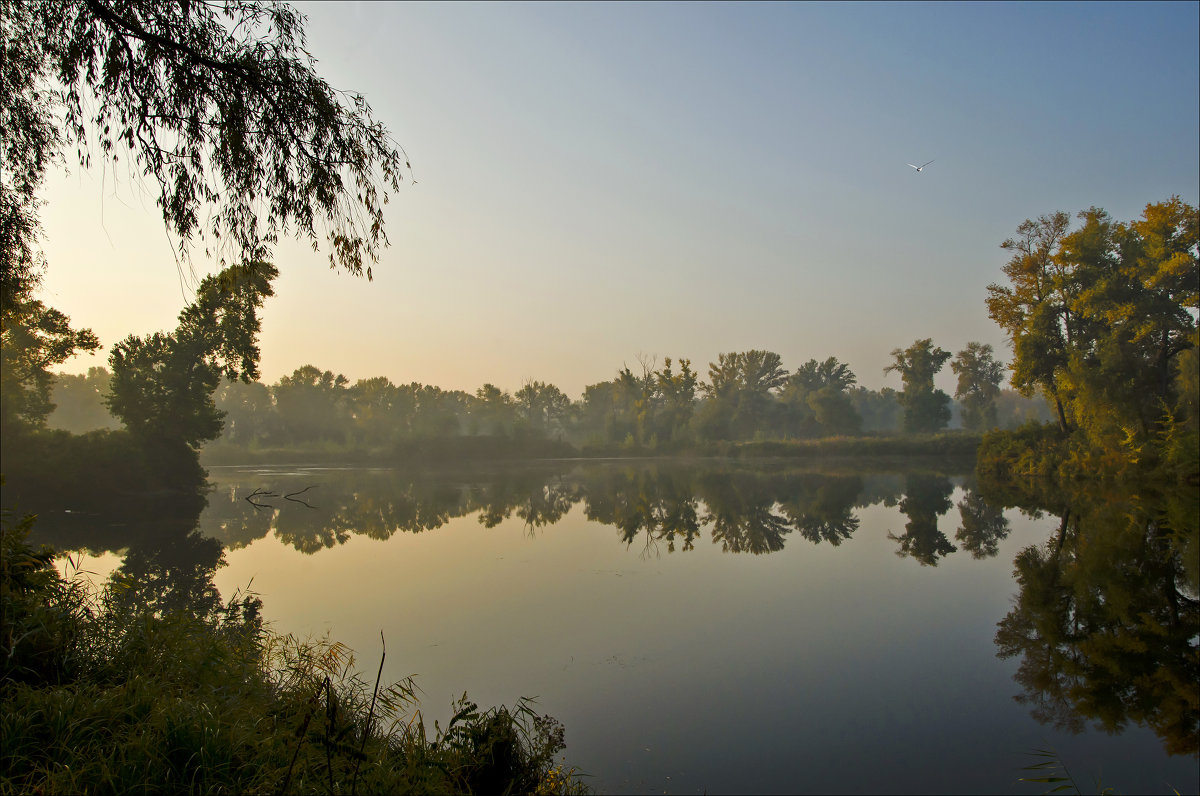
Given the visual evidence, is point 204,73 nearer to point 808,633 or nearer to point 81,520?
point 808,633

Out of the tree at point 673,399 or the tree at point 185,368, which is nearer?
the tree at point 185,368

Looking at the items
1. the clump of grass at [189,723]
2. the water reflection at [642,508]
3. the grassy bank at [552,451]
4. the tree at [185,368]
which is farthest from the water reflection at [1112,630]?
the grassy bank at [552,451]

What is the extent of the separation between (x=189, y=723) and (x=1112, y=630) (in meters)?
10.1

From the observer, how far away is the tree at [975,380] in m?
75.9

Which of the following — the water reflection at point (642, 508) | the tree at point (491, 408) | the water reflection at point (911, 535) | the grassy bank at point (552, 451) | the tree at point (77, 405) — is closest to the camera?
the water reflection at point (911, 535)

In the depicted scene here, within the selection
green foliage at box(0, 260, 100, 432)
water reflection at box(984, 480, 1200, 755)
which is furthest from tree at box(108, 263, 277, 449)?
water reflection at box(984, 480, 1200, 755)

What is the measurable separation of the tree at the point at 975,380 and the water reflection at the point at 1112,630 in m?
67.0

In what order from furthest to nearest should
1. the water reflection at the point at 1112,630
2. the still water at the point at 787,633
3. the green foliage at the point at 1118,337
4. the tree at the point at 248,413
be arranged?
the tree at the point at 248,413, the green foliage at the point at 1118,337, the water reflection at the point at 1112,630, the still water at the point at 787,633

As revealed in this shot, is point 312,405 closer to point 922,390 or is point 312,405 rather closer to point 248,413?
point 248,413

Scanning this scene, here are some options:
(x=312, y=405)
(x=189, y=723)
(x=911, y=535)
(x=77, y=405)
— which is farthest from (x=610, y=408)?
(x=189, y=723)

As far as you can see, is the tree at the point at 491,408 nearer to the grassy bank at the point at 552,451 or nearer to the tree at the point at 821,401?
the grassy bank at the point at 552,451

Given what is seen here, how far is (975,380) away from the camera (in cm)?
7719

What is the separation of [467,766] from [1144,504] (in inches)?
882

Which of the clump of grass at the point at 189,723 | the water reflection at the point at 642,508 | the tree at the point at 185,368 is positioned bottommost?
the water reflection at the point at 642,508
